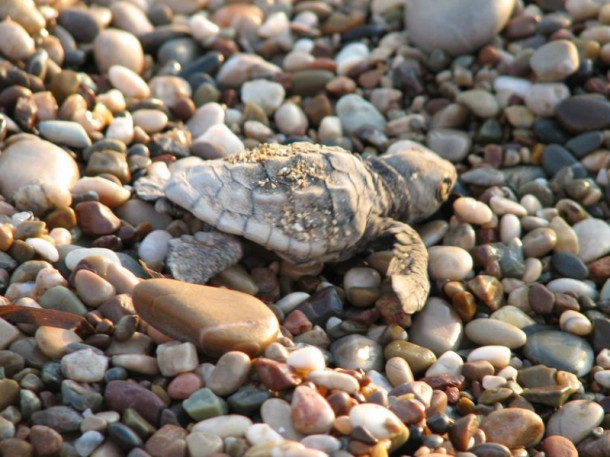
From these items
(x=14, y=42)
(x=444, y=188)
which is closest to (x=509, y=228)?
(x=444, y=188)

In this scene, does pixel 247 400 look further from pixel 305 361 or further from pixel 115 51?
pixel 115 51

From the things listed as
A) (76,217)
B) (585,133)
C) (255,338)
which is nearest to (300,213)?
(255,338)


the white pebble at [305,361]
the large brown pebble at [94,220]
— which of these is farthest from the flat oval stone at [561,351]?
the large brown pebble at [94,220]

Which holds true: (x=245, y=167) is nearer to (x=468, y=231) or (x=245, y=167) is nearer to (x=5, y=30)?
(x=468, y=231)

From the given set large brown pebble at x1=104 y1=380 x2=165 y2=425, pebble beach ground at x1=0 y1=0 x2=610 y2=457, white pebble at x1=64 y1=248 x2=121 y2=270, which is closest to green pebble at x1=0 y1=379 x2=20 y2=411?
pebble beach ground at x1=0 y1=0 x2=610 y2=457

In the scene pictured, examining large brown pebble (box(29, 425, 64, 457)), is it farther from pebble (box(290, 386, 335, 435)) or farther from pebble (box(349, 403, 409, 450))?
pebble (box(349, 403, 409, 450))

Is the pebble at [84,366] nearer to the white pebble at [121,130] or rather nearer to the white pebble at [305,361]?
the white pebble at [305,361]
